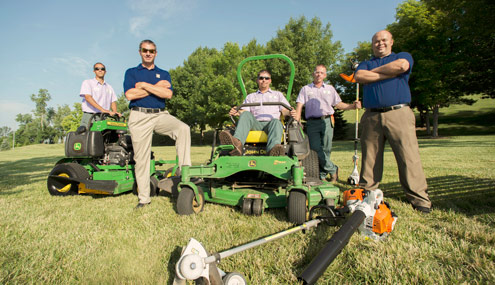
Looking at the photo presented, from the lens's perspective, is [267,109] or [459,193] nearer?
[459,193]

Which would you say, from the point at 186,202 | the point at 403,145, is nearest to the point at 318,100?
the point at 403,145

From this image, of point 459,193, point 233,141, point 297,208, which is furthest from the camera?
point 459,193

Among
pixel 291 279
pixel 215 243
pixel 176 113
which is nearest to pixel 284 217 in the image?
pixel 215 243

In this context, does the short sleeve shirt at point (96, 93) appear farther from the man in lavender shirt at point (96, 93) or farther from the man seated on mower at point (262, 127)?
the man seated on mower at point (262, 127)

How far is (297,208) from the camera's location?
2.96 metres

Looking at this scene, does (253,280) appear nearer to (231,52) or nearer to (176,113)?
(231,52)

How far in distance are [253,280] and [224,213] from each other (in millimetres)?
1647

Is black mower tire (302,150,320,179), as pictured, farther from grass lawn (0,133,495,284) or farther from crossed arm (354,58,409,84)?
crossed arm (354,58,409,84)

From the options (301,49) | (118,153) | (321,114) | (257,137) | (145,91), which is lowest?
(118,153)

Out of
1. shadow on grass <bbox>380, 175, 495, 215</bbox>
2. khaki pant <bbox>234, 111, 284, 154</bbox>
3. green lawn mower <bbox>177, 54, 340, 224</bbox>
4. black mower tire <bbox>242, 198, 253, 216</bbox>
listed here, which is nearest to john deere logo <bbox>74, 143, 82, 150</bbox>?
green lawn mower <bbox>177, 54, 340, 224</bbox>

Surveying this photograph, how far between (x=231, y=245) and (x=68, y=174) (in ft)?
12.5

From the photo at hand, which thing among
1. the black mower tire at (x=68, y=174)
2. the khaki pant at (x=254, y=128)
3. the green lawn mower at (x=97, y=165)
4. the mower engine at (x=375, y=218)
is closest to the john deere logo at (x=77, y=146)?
the green lawn mower at (x=97, y=165)

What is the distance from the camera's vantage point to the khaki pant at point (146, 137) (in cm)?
422

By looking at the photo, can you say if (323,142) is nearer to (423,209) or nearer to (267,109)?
(267,109)
